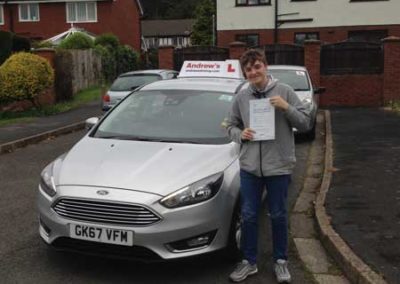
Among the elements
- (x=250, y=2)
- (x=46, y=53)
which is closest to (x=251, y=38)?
(x=250, y=2)

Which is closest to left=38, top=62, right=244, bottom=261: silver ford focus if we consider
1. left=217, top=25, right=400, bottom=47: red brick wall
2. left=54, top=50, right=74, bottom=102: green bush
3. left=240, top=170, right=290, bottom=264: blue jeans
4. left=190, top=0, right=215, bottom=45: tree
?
left=240, top=170, right=290, bottom=264: blue jeans

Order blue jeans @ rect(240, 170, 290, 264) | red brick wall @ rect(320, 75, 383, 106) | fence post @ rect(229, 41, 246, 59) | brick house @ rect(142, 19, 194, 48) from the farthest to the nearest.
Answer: brick house @ rect(142, 19, 194, 48) → fence post @ rect(229, 41, 246, 59) → red brick wall @ rect(320, 75, 383, 106) → blue jeans @ rect(240, 170, 290, 264)

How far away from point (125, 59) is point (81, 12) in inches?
429

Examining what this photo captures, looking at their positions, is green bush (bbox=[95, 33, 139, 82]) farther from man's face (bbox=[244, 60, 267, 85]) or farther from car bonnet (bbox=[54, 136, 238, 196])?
man's face (bbox=[244, 60, 267, 85])

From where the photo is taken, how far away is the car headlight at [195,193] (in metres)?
4.61

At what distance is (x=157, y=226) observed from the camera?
4535 millimetres

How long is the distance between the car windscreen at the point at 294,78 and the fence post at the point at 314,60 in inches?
279

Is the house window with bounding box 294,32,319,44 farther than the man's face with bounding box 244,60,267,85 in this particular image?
Yes

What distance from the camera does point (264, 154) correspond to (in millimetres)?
4629

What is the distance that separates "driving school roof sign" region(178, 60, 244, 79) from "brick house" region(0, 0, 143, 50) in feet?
119

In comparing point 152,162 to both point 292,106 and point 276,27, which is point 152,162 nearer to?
point 292,106

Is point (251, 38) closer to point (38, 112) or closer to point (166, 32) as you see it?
point (38, 112)

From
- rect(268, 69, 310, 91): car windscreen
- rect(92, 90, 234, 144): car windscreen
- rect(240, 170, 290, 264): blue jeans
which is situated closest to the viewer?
rect(240, 170, 290, 264): blue jeans

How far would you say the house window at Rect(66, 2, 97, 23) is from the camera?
44.3 meters
